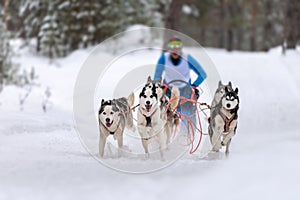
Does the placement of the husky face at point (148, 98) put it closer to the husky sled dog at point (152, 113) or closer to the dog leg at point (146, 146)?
the husky sled dog at point (152, 113)

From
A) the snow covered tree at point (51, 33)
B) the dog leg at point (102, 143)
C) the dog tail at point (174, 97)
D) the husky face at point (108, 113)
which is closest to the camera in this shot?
the husky face at point (108, 113)

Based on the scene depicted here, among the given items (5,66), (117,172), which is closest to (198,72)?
(117,172)

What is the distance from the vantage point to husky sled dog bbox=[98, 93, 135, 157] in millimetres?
4074

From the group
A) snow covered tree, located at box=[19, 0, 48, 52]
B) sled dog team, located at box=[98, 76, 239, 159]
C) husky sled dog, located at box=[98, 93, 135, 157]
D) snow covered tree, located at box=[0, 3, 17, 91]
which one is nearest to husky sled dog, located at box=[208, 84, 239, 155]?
sled dog team, located at box=[98, 76, 239, 159]

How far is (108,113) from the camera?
4.07 metres

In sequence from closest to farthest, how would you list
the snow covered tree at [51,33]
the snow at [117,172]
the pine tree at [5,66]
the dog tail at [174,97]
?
the snow at [117,172], the dog tail at [174,97], the pine tree at [5,66], the snow covered tree at [51,33]

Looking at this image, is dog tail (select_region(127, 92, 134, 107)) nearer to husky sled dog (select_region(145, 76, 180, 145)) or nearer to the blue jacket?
husky sled dog (select_region(145, 76, 180, 145))

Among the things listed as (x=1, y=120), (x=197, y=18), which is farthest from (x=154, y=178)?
(x=197, y=18)

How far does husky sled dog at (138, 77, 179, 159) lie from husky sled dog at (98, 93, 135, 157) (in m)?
0.14

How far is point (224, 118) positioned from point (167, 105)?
2.03 ft

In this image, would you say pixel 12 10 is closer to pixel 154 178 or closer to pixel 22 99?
pixel 22 99

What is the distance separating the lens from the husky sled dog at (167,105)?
4.18 metres

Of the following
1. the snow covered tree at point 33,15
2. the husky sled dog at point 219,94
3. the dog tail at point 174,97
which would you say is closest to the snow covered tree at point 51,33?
the snow covered tree at point 33,15

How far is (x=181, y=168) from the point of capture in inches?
175
